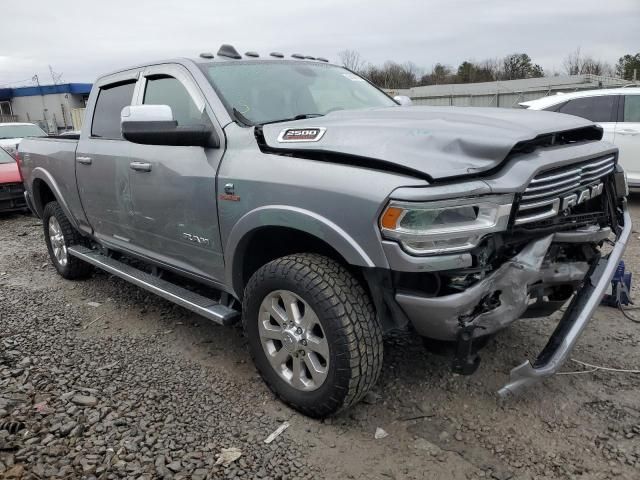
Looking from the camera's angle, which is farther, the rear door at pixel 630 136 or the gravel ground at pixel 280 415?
the rear door at pixel 630 136

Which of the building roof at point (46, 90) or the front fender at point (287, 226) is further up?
the building roof at point (46, 90)

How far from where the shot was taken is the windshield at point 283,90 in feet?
10.6

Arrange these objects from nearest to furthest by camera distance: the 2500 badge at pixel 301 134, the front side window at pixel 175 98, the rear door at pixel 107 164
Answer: the 2500 badge at pixel 301 134 → the front side window at pixel 175 98 → the rear door at pixel 107 164

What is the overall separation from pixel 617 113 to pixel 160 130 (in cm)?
719

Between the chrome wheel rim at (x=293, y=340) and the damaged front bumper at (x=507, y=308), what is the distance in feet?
1.68

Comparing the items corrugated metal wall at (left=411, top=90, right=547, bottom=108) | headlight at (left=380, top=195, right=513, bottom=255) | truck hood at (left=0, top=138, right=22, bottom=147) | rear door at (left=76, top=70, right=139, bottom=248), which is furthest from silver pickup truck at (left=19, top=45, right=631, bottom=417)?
corrugated metal wall at (left=411, top=90, right=547, bottom=108)

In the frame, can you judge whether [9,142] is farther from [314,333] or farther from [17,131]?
[314,333]

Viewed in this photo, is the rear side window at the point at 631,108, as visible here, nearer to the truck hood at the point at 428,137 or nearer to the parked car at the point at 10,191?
the truck hood at the point at 428,137

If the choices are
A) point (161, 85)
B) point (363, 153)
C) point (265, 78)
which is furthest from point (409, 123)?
point (161, 85)

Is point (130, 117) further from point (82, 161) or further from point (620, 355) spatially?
point (620, 355)

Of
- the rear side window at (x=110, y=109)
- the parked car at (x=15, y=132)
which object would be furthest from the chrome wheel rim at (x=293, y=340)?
the parked car at (x=15, y=132)

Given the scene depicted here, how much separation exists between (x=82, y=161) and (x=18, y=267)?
2.43 metres

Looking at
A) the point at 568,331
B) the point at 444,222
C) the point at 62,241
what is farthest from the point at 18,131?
the point at 568,331

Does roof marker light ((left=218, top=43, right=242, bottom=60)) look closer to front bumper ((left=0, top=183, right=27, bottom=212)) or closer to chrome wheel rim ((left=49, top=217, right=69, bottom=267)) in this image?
chrome wheel rim ((left=49, top=217, right=69, bottom=267))
